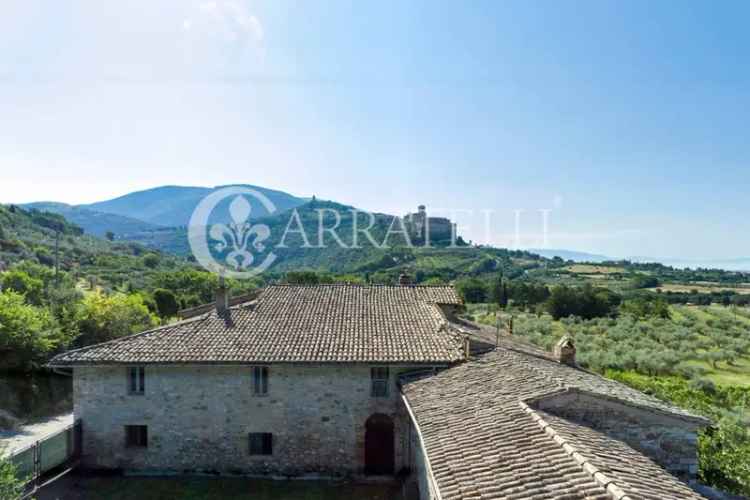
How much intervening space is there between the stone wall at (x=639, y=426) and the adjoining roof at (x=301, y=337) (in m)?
4.10

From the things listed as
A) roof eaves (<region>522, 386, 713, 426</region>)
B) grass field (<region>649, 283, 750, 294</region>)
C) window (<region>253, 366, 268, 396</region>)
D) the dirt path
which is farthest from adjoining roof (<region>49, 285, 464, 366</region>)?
grass field (<region>649, 283, 750, 294</region>)

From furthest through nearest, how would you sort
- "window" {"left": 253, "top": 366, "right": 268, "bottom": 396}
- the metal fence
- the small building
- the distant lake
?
the small building < the distant lake < "window" {"left": 253, "top": 366, "right": 268, "bottom": 396} < the metal fence

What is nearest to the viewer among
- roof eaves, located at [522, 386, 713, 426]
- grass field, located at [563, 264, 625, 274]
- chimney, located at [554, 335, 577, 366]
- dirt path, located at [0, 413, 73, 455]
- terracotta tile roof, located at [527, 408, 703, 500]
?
terracotta tile roof, located at [527, 408, 703, 500]

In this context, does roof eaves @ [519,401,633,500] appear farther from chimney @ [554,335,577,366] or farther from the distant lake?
the distant lake

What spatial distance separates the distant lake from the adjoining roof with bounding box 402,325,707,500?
1881 centimetres

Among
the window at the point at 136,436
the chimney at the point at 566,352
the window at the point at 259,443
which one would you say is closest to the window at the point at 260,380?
the window at the point at 259,443

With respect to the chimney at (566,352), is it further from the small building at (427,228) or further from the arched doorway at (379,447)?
the small building at (427,228)

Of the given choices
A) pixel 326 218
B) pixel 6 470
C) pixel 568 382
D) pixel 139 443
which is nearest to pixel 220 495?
pixel 139 443

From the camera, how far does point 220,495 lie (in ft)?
43.6

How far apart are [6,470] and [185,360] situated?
16.3 feet

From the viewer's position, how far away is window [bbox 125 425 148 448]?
14.6 m

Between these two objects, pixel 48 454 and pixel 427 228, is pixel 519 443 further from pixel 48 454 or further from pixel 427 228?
pixel 427 228

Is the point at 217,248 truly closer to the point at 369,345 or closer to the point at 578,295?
the point at 578,295

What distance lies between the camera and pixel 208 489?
13625mm
